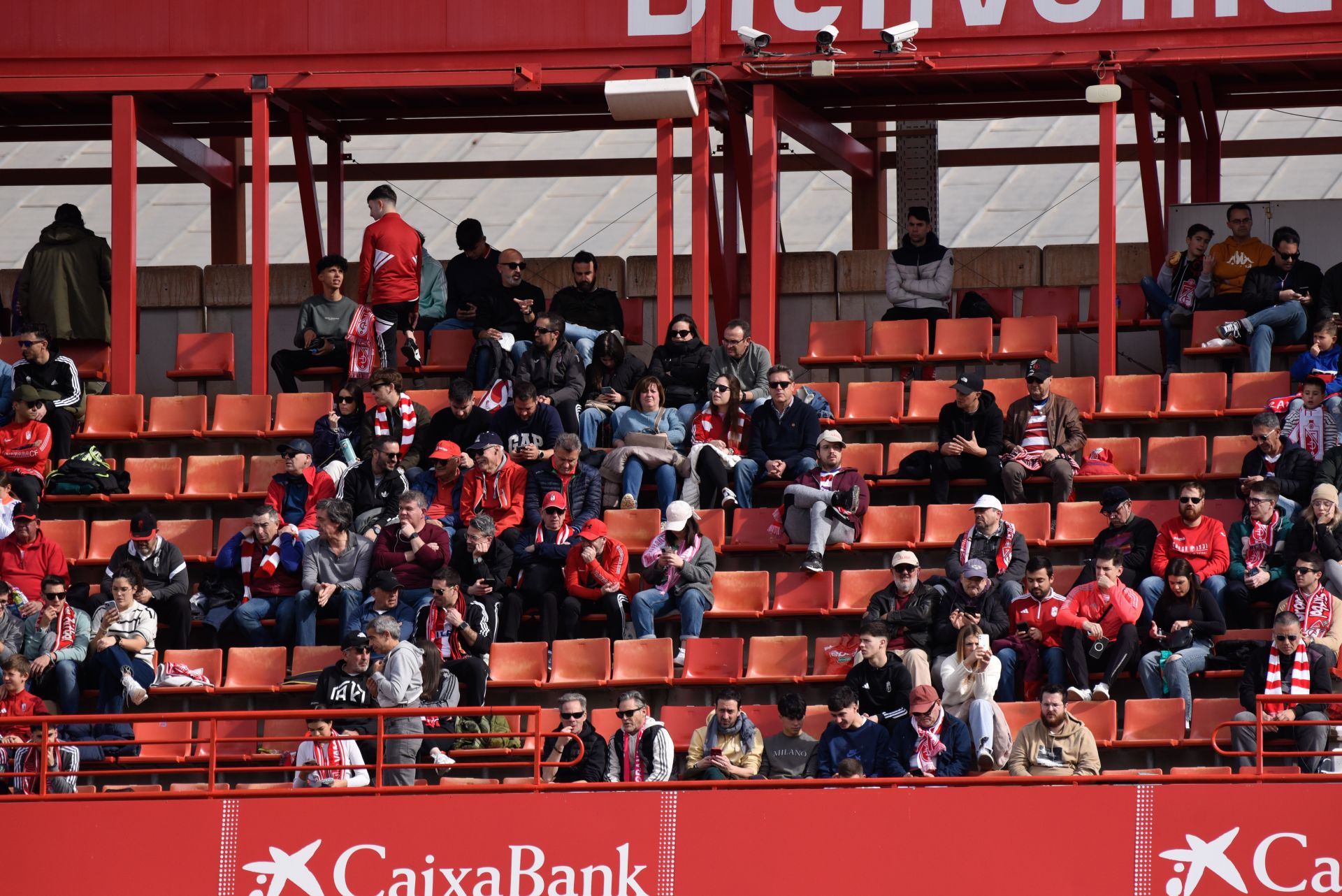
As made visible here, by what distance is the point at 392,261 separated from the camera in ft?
61.2

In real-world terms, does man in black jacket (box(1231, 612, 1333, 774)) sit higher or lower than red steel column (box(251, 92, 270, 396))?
lower

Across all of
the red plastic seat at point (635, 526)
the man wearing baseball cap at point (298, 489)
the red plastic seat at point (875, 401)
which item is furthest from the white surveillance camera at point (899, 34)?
the man wearing baseball cap at point (298, 489)

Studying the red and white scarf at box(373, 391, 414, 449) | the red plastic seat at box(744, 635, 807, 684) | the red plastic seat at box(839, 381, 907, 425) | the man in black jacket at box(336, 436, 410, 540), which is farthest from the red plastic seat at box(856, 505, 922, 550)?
the red and white scarf at box(373, 391, 414, 449)

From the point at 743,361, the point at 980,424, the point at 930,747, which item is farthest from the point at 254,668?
the point at 980,424

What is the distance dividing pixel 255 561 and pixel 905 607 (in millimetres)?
4424

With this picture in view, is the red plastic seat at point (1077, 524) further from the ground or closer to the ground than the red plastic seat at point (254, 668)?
further from the ground

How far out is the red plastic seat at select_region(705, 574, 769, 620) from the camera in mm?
15625

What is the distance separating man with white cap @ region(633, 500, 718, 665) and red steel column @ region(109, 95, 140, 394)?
17.6 feet

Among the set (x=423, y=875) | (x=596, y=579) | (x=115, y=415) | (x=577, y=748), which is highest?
(x=115, y=415)

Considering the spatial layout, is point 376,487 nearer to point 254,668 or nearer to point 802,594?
point 254,668

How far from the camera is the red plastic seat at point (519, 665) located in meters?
15.1

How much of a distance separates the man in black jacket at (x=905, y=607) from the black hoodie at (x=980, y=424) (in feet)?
5.87

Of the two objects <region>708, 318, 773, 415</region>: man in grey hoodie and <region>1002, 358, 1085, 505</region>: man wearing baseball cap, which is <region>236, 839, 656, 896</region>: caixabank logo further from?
<region>708, 318, 773, 415</region>: man in grey hoodie

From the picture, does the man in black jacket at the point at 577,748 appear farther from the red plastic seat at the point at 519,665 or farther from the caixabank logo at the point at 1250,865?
the caixabank logo at the point at 1250,865
